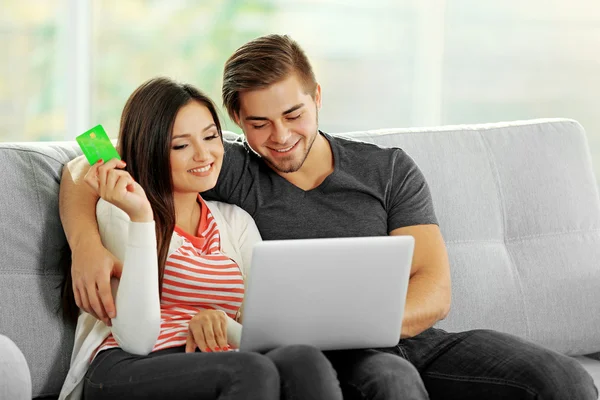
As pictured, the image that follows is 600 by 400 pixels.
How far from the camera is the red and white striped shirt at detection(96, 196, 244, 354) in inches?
77.7

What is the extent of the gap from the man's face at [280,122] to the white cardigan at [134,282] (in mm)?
178

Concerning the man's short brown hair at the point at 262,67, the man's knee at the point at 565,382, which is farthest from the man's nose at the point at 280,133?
the man's knee at the point at 565,382

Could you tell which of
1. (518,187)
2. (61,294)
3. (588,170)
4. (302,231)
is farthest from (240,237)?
(588,170)

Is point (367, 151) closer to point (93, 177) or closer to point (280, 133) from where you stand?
point (280, 133)

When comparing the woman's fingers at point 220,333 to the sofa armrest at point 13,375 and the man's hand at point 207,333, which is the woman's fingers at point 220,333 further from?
the sofa armrest at point 13,375

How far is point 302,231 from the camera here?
7.27ft

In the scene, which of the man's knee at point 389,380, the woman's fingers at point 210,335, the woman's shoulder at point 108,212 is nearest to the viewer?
the man's knee at point 389,380

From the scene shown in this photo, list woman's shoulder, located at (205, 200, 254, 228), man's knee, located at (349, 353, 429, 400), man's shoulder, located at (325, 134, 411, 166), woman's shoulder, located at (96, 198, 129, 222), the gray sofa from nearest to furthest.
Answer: man's knee, located at (349, 353, 429, 400) → woman's shoulder, located at (96, 198, 129, 222) → woman's shoulder, located at (205, 200, 254, 228) → man's shoulder, located at (325, 134, 411, 166) → the gray sofa

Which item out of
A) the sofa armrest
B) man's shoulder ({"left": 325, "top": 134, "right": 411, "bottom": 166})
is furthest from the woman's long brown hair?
man's shoulder ({"left": 325, "top": 134, "right": 411, "bottom": 166})

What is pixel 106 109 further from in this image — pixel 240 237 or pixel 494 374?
pixel 494 374

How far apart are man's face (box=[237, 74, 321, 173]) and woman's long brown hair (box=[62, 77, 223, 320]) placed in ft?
0.66

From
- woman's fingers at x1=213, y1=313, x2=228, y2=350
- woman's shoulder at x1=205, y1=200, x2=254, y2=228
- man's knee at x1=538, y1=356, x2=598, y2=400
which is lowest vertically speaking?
man's knee at x1=538, y1=356, x2=598, y2=400

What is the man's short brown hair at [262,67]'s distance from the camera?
2197mm

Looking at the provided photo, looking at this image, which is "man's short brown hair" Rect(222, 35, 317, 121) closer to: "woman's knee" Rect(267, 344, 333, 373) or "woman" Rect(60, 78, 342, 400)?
"woman" Rect(60, 78, 342, 400)
